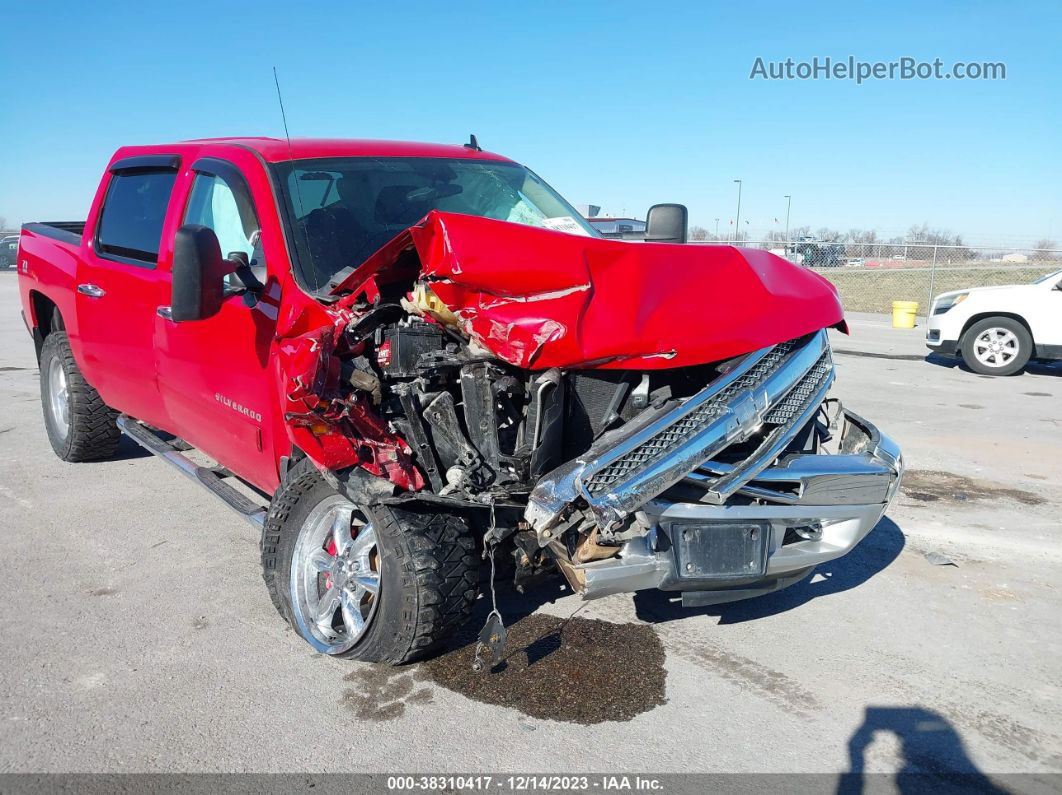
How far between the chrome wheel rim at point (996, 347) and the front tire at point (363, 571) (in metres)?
9.99

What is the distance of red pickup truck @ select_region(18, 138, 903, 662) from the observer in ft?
9.56

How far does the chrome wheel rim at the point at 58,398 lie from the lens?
20.8ft

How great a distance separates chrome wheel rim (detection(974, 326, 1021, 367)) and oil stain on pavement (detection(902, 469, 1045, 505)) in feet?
19.0

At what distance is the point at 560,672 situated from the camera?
3.38m

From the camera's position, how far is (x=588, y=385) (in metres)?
3.10

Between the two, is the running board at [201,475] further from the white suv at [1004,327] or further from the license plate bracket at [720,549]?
→ the white suv at [1004,327]

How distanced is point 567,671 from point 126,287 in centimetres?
326

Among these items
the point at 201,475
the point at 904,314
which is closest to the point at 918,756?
the point at 201,475

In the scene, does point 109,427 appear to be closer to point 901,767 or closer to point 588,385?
point 588,385

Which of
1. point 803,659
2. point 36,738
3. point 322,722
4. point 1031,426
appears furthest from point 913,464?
point 36,738

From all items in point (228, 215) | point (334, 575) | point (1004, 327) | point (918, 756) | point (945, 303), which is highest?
point (228, 215)

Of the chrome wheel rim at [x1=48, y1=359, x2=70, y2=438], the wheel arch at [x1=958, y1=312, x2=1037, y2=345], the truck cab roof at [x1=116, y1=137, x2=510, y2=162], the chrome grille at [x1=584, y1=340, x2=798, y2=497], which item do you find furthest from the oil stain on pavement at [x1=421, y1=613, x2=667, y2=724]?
the wheel arch at [x1=958, y1=312, x2=1037, y2=345]

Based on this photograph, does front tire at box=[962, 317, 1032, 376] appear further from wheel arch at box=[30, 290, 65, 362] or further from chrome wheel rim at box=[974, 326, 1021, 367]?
wheel arch at box=[30, 290, 65, 362]

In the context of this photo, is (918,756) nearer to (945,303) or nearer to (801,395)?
(801,395)
